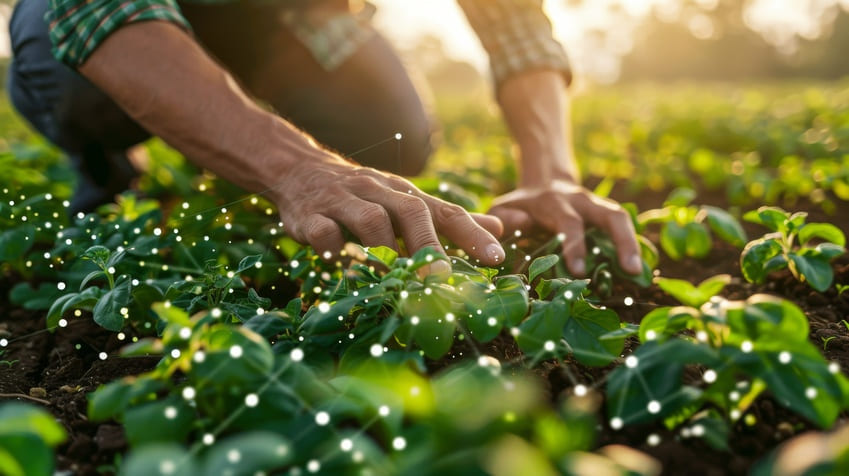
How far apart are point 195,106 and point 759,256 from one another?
4.80 ft

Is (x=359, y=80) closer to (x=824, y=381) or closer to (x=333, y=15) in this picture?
(x=333, y=15)

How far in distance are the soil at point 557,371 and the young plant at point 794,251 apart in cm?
15

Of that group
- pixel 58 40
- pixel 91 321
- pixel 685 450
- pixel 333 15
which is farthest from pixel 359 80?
pixel 685 450

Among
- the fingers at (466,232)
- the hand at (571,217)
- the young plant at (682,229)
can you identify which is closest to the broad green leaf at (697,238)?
the young plant at (682,229)

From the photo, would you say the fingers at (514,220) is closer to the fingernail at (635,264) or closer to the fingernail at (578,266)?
the fingernail at (578,266)

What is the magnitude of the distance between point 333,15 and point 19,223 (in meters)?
1.66

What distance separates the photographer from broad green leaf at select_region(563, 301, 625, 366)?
118cm

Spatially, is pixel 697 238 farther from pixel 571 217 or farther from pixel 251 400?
pixel 251 400

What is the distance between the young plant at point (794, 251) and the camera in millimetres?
1571

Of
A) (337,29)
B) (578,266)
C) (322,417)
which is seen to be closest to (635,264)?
(578,266)

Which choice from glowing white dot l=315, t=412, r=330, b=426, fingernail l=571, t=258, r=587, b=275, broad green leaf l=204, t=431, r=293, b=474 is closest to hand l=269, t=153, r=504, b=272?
fingernail l=571, t=258, r=587, b=275

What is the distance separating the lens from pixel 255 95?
3.33 meters

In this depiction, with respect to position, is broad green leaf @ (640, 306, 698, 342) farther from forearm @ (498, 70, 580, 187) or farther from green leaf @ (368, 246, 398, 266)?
forearm @ (498, 70, 580, 187)

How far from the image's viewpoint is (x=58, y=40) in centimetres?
190
